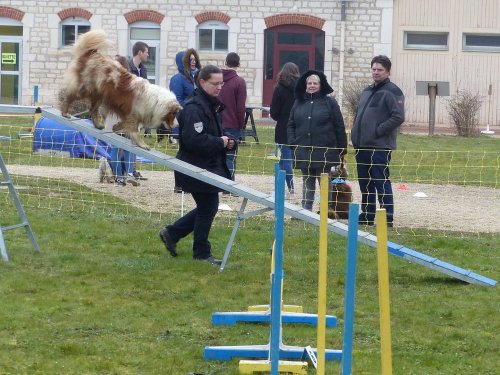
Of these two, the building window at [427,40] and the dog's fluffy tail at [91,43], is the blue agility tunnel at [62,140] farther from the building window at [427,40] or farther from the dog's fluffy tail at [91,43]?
the building window at [427,40]

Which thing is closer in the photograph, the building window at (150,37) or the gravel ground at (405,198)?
the gravel ground at (405,198)

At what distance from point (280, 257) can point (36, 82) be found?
2902cm

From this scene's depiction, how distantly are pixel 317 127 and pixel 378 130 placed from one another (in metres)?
0.64

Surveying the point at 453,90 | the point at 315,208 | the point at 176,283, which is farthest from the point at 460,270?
the point at 453,90

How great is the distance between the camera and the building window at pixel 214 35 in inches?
1305

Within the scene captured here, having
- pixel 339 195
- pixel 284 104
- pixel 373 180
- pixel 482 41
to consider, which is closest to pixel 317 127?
pixel 373 180

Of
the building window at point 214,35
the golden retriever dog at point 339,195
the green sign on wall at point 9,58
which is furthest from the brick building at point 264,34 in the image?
the golden retriever dog at point 339,195

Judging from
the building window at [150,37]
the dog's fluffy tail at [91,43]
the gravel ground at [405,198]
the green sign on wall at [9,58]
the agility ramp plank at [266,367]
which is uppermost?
the building window at [150,37]

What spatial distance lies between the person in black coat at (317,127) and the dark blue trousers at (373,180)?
11.8 inches

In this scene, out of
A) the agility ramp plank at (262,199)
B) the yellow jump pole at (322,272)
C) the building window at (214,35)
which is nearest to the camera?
the yellow jump pole at (322,272)

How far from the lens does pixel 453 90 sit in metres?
32.4

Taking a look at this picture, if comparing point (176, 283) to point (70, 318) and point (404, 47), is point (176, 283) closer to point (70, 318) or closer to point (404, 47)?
point (70, 318)

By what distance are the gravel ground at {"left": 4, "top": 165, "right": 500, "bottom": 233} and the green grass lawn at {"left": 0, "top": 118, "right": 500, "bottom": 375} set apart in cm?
64

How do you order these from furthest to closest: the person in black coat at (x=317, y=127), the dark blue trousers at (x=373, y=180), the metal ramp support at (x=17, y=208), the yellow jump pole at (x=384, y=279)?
the dark blue trousers at (x=373, y=180) < the person in black coat at (x=317, y=127) < the metal ramp support at (x=17, y=208) < the yellow jump pole at (x=384, y=279)
